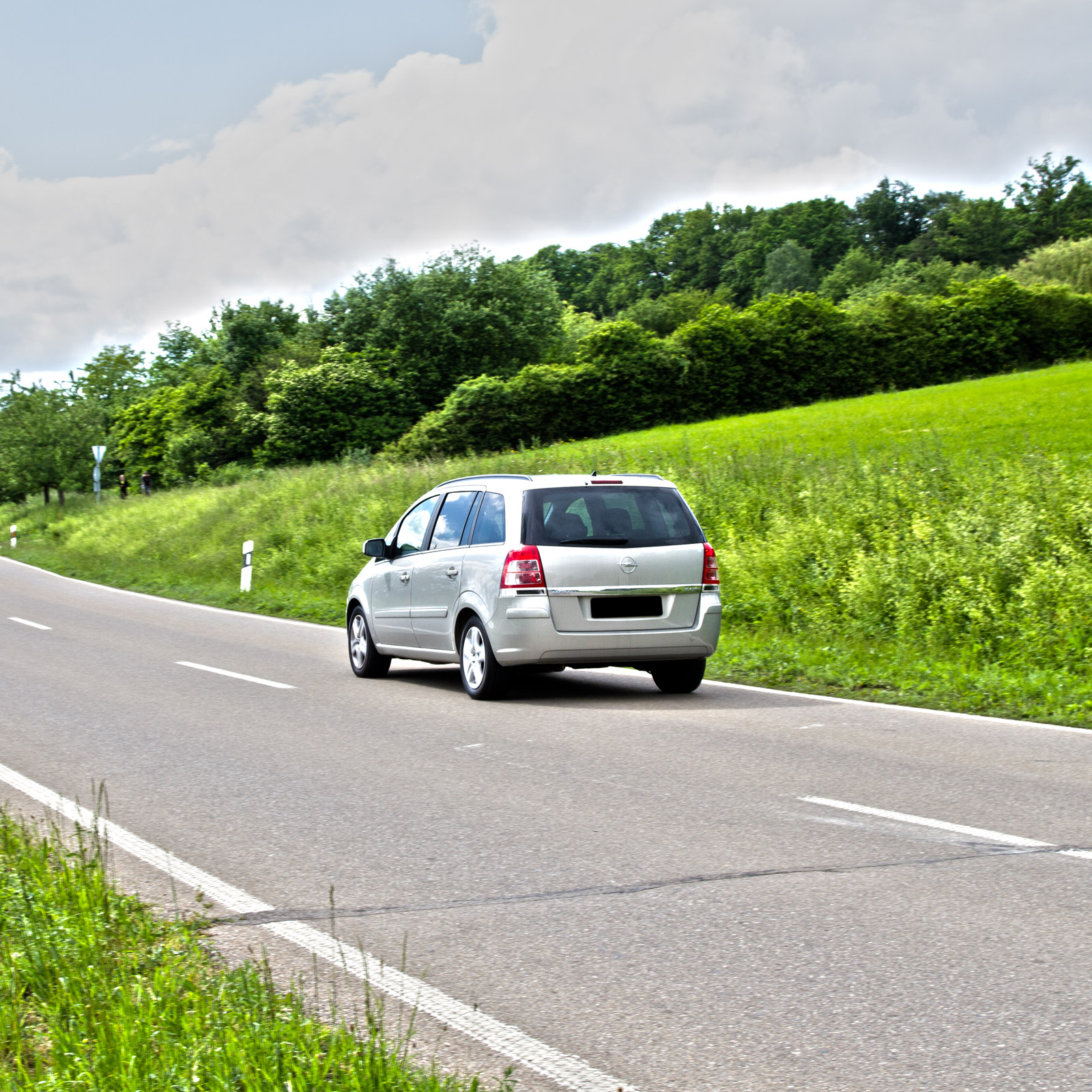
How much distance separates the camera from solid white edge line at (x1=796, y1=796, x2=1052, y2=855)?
5.79m

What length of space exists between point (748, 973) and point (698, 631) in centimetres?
657

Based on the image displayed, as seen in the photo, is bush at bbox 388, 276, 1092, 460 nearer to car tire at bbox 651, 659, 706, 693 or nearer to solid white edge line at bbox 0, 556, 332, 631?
solid white edge line at bbox 0, 556, 332, 631

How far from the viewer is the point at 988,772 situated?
7445mm

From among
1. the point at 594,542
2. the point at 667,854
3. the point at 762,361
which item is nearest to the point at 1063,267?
the point at 762,361

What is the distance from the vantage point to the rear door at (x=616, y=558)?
406 inches

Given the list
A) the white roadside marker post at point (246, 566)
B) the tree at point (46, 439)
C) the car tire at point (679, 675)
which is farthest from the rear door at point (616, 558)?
the tree at point (46, 439)

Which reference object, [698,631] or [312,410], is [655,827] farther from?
[312,410]

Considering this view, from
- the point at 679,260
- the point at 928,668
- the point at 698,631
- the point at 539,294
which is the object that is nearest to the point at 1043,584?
the point at 928,668

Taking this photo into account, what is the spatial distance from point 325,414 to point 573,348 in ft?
63.3

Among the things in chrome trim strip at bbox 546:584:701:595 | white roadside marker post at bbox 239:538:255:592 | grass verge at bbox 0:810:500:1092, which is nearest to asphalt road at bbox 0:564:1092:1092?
grass verge at bbox 0:810:500:1092

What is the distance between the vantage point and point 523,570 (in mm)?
10297

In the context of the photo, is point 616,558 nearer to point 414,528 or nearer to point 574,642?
point 574,642

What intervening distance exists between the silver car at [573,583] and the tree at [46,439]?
53144 millimetres

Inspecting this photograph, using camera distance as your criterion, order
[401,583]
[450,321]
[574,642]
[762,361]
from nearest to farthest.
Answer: [574,642] < [401,583] < [762,361] < [450,321]
